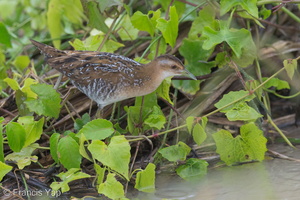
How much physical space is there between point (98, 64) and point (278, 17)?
A: 1889mm

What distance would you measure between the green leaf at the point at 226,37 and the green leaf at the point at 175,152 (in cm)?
71

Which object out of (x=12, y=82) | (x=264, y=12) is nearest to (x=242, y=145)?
(x=264, y=12)

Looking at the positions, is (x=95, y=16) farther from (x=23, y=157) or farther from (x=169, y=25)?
(x=23, y=157)

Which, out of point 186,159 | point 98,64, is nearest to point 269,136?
point 186,159

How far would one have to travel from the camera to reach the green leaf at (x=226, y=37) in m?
3.66

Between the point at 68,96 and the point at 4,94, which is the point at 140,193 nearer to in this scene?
the point at 68,96

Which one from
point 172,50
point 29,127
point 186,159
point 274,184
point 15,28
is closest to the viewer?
point 274,184

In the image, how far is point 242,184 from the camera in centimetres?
341

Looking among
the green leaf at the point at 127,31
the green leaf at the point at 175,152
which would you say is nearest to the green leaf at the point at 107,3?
the green leaf at the point at 127,31

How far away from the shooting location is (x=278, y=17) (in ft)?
15.7

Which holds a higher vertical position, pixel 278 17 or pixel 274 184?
pixel 278 17

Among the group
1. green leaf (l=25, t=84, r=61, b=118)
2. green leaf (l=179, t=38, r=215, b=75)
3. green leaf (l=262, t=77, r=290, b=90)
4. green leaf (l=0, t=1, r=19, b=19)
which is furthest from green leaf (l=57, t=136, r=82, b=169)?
green leaf (l=0, t=1, r=19, b=19)

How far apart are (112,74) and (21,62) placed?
1451 mm

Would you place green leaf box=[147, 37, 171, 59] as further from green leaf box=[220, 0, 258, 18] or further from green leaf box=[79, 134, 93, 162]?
green leaf box=[79, 134, 93, 162]
